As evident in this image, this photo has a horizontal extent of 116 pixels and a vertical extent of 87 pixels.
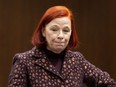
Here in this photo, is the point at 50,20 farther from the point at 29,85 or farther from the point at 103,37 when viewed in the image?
the point at 103,37

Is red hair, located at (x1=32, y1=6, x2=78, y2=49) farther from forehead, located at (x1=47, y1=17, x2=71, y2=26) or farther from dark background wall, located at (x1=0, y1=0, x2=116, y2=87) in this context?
dark background wall, located at (x1=0, y1=0, x2=116, y2=87)

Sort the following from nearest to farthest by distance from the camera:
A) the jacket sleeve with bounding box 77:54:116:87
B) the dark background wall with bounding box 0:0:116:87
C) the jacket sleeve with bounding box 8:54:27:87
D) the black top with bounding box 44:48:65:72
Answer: the jacket sleeve with bounding box 8:54:27:87 < the black top with bounding box 44:48:65:72 < the jacket sleeve with bounding box 77:54:116:87 < the dark background wall with bounding box 0:0:116:87

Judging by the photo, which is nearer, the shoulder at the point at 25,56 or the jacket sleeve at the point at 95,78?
the shoulder at the point at 25,56

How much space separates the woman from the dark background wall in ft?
7.10

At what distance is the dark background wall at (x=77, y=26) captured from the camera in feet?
14.3

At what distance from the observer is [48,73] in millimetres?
2150

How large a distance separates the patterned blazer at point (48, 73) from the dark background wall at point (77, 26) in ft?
7.07

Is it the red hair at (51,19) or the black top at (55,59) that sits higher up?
the red hair at (51,19)

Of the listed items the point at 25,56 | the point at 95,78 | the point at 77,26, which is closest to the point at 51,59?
the point at 25,56

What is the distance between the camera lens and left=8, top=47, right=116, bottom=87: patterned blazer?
211 centimetres

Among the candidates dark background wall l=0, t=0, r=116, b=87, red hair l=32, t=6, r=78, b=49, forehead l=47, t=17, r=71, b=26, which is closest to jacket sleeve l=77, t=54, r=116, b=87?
red hair l=32, t=6, r=78, b=49

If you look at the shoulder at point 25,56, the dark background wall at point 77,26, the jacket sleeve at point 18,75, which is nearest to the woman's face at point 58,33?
the shoulder at point 25,56

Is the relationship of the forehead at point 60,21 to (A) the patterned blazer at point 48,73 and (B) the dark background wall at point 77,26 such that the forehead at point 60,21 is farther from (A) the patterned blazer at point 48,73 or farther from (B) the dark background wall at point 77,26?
(B) the dark background wall at point 77,26

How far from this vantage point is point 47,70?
2.15 metres
